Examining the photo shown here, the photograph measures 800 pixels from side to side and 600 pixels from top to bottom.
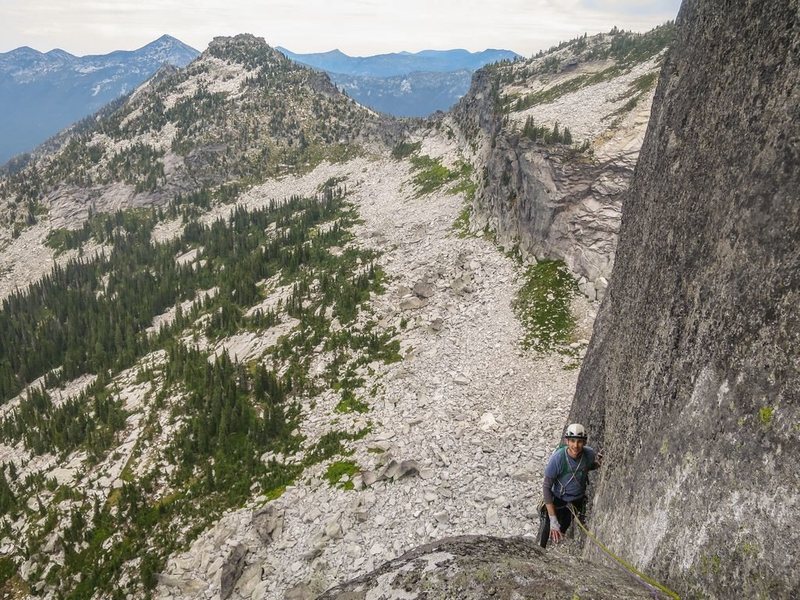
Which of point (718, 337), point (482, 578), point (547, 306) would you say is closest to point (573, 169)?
point (547, 306)

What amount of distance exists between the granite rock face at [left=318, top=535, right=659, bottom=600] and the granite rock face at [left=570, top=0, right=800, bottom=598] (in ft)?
4.18

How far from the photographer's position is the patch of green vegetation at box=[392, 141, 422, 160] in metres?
104

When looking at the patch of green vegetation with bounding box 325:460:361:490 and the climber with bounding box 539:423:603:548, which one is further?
the patch of green vegetation with bounding box 325:460:361:490

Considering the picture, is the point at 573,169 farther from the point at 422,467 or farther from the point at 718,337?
the point at 718,337

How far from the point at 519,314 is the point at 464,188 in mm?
35377

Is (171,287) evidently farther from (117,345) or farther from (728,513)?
(728,513)

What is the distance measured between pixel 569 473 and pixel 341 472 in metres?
19.2

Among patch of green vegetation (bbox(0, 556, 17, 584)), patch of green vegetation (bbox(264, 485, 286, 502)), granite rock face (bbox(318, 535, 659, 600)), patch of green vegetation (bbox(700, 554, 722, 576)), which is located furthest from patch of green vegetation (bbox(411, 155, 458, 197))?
patch of green vegetation (bbox(700, 554, 722, 576))

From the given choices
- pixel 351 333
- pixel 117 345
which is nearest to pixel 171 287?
pixel 117 345

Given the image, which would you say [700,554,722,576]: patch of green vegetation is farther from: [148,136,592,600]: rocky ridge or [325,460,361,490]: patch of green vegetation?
[325,460,361,490]: patch of green vegetation

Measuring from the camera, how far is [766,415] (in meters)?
6.14

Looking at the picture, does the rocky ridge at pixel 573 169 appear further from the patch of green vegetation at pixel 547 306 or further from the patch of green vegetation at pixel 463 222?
the patch of green vegetation at pixel 463 222

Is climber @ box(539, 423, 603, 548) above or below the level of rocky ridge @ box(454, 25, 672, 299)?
Result: below

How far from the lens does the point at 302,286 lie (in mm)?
55500
